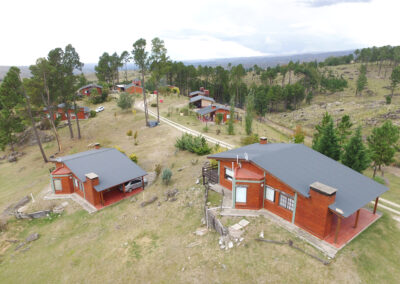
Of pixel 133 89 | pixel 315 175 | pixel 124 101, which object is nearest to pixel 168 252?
pixel 315 175

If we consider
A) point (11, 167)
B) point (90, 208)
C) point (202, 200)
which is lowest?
point (11, 167)

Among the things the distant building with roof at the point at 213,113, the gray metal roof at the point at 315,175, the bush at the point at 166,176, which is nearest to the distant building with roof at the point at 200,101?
the distant building with roof at the point at 213,113

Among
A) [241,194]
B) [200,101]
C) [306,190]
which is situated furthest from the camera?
[200,101]

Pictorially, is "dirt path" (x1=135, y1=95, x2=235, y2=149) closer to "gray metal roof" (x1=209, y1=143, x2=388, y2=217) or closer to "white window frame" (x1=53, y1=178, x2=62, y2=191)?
"gray metal roof" (x1=209, y1=143, x2=388, y2=217)

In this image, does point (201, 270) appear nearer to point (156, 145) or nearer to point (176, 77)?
point (156, 145)

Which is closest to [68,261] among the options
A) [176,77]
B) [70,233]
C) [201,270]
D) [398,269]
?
[70,233]

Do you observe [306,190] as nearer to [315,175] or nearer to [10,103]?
[315,175]
